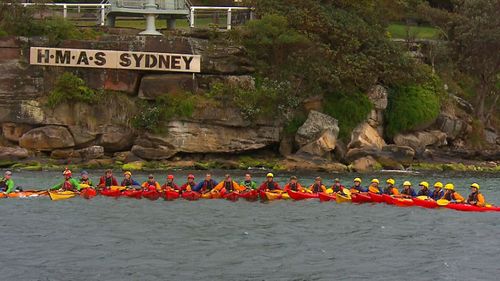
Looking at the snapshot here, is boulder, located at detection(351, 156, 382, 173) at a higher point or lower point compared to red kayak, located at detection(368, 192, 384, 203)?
lower

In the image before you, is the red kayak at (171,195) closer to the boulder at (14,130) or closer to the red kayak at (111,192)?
the red kayak at (111,192)

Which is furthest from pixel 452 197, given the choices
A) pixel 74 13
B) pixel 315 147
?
pixel 74 13

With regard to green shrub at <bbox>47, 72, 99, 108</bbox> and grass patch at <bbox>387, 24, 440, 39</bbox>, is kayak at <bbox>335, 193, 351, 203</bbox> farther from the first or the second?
grass patch at <bbox>387, 24, 440, 39</bbox>

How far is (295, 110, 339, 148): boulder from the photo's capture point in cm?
5953

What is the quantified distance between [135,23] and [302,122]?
2028 centimetres

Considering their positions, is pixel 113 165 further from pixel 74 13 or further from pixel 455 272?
pixel 455 272

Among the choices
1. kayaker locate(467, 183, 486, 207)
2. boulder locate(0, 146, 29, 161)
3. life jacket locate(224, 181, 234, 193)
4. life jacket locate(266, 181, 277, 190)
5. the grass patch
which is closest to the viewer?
kayaker locate(467, 183, 486, 207)

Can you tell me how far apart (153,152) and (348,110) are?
14.0m

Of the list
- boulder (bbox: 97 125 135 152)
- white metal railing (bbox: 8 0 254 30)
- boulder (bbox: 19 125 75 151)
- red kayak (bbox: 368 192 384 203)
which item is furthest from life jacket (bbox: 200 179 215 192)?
white metal railing (bbox: 8 0 254 30)

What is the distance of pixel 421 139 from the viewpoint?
208ft

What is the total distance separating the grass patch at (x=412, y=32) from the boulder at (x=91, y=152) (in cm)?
2739

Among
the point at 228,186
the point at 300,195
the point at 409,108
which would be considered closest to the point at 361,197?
the point at 300,195

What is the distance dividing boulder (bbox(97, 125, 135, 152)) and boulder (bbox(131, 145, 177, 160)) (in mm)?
1523

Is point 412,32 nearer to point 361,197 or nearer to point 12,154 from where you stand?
point 12,154
